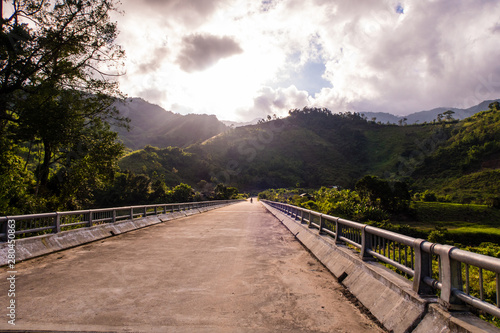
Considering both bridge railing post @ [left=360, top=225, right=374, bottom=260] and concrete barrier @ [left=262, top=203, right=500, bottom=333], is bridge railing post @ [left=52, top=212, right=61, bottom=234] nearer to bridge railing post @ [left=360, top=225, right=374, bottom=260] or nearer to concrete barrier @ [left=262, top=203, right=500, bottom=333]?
concrete barrier @ [left=262, top=203, right=500, bottom=333]

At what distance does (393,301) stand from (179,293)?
11.0ft

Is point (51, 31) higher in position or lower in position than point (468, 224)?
higher

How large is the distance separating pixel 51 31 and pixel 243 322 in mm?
22424

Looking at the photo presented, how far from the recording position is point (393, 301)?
4.30 metres

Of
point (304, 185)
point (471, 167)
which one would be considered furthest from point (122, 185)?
point (471, 167)

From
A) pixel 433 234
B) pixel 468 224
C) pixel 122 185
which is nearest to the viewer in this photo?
pixel 433 234

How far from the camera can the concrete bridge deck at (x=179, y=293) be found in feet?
13.0

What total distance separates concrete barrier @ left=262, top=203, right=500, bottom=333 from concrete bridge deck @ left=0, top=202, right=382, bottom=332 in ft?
0.85

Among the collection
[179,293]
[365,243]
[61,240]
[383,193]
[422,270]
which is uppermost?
[422,270]

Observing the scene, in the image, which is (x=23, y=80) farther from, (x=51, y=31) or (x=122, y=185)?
(x=122, y=185)

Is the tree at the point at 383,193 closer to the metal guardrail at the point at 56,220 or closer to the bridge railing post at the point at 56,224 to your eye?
the metal guardrail at the point at 56,220

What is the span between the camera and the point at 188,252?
904cm

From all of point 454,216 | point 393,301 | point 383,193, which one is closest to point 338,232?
point 393,301

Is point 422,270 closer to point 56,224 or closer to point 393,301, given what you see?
point 393,301
